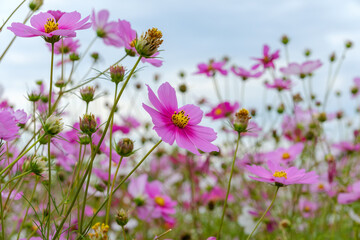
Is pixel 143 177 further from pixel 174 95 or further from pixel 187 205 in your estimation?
pixel 187 205

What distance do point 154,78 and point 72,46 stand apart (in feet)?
3.95

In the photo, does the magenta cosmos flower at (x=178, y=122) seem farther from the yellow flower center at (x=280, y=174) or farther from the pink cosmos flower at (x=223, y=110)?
the pink cosmos flower at (x=223, y=110)

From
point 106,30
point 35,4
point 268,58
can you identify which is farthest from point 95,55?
point 268,58

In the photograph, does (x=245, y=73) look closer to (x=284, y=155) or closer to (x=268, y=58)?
(x=268, y=58)

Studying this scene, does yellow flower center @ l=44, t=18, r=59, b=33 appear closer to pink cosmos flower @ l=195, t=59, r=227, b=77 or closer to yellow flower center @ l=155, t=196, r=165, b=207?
yellow flower center @ l=155, t=196, r=165, b=207

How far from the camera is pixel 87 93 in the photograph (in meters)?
0.74

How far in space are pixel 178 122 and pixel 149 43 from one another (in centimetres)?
16

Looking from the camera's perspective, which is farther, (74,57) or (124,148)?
(74,57)

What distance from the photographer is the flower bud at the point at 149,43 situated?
0.63 meters

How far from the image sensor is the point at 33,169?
637 millimetres

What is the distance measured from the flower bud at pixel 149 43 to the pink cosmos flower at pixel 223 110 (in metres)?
0.82

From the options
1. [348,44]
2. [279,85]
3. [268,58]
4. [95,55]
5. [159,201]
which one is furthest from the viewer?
[348,44]

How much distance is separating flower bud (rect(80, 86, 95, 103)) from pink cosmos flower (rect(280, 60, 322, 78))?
3.34 feet

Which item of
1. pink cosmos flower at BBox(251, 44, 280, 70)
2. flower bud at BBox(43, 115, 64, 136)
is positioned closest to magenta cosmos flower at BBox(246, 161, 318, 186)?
flower bud at BBox(43, 115, 64, 136)
